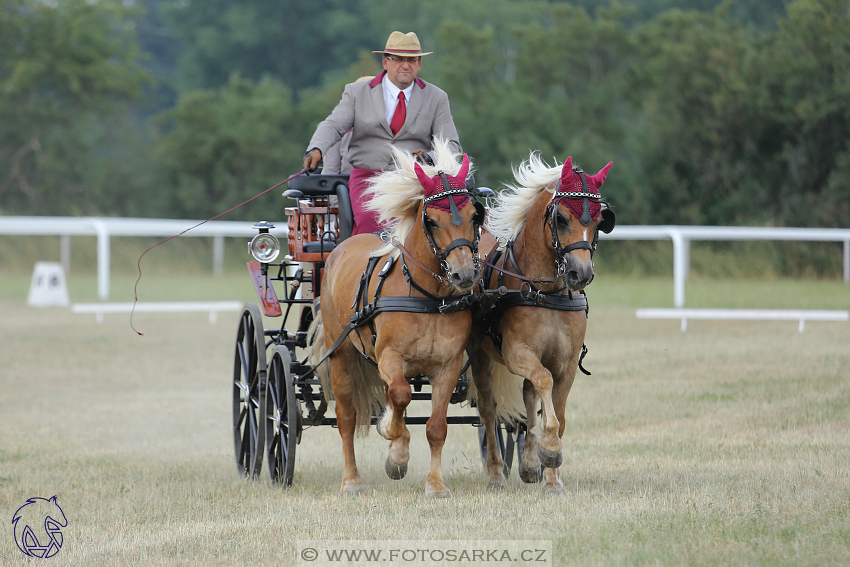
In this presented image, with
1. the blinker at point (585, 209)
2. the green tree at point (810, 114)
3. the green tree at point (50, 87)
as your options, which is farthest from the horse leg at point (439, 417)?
the green tree at point (50, 87)

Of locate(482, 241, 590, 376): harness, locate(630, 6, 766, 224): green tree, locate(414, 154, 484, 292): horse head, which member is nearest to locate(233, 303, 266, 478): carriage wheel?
locate(482, 241, 590, 376): harness

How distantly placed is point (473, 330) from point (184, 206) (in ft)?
88.9

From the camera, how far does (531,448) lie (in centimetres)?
566

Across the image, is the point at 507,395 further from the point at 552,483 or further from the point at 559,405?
the point at 552,483

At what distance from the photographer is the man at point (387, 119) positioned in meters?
6.66

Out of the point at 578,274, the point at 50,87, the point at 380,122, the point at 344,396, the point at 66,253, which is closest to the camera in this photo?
the point at 578,274

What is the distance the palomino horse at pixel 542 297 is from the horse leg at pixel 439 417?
321mm

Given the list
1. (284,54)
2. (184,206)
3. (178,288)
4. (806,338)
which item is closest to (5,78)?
(184,206)

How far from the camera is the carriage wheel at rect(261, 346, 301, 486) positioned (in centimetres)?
612

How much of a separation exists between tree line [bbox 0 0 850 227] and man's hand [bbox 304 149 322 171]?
1747 cm

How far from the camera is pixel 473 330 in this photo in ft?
19.5

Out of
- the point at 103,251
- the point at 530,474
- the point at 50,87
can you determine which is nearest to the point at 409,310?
the point at 530,474

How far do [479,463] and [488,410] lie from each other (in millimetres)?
1594

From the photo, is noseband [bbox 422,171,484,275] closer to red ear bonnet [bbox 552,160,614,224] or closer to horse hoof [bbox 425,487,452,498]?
red ear bonnet [bbox 552,160,614,224]
